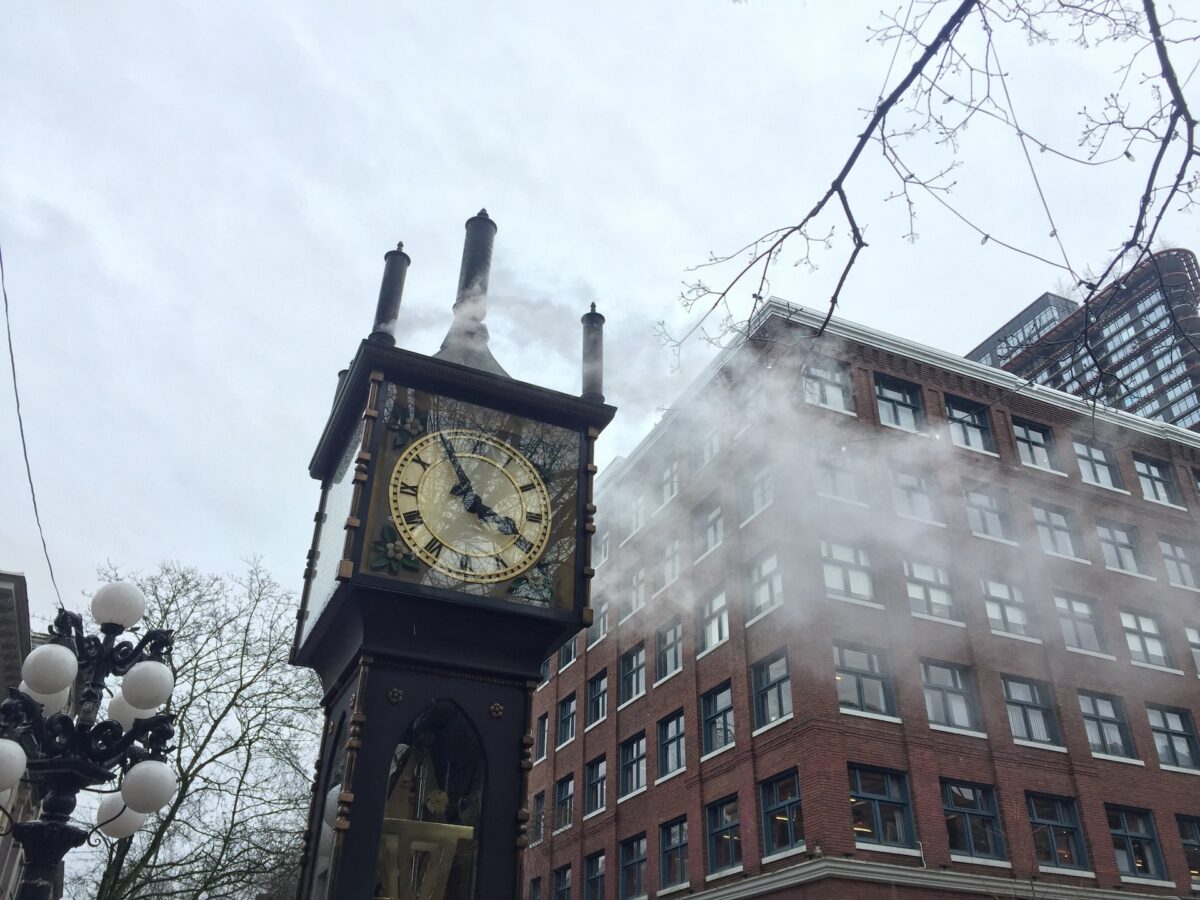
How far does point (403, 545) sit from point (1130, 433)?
26232 millimetres

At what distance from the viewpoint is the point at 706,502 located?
23.4 metres

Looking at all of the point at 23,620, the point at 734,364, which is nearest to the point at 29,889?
the point at 23,620

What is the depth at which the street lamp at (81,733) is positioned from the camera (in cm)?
550

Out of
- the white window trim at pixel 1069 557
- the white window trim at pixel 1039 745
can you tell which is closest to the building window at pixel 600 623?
the white window trim at pixel 1039 745

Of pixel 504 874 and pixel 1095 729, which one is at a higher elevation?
pixel 1095 729

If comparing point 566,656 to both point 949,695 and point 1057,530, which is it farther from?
point 1057,530

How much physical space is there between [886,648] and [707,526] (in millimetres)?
5540

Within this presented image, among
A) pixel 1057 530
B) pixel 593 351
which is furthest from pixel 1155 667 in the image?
pixel 593 351

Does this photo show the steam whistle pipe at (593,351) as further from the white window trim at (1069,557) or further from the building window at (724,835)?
the white window trim at (1069,557)

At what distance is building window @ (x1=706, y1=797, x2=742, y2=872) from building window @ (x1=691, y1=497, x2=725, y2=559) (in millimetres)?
5729

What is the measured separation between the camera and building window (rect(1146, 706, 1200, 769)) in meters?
21.5

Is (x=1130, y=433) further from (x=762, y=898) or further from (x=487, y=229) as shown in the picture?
(x=487, y=229)

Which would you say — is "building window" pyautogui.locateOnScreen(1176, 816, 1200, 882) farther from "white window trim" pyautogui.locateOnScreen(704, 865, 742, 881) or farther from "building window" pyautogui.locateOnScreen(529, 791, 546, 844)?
"building window" pyautogui.locateOnScreen(529, 791, 546, 844)

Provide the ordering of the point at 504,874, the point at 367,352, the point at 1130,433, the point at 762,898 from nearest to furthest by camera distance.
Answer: the point at 504,874 → the point at 367,352 → the point at 762,898 → the point at 1130,433
